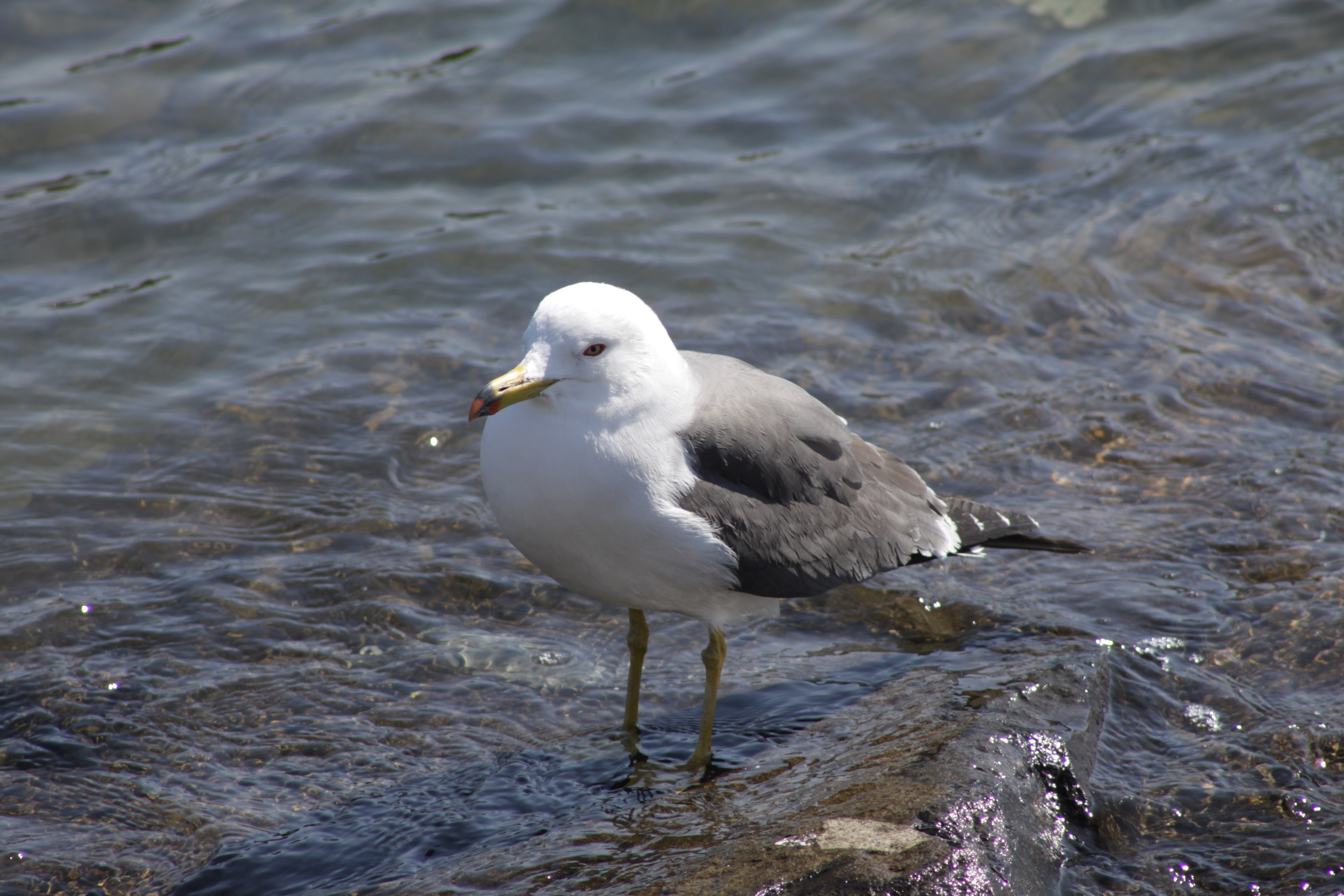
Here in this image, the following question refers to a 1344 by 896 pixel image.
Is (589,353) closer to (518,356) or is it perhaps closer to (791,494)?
(791,494)

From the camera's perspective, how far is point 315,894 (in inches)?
146

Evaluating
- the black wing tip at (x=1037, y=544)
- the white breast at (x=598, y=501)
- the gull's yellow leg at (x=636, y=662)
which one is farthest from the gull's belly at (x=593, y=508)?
the black wing tip at (x=1037, y=544)

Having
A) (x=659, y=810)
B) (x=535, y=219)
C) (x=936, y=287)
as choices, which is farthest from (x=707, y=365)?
(x=535, y=219)

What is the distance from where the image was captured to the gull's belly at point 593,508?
420 centimetres

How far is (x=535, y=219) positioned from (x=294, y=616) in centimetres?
465

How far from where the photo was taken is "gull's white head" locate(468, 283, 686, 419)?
414 cm

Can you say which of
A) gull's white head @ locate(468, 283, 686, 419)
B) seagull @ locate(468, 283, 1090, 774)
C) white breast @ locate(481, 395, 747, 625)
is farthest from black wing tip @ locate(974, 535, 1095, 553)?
gull's white head @ locate(468, 283, 686, 419)

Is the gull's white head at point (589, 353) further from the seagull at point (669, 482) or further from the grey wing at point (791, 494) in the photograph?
the grey wing at point (791, 494)

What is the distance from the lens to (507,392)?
4.02 m

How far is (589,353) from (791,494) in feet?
3.69

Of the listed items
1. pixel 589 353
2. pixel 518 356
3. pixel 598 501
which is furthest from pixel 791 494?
pixel 518 356

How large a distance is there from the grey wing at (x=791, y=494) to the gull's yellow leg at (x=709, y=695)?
272mm

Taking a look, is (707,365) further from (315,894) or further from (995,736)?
(315,894)

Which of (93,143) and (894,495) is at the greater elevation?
(93,143)
